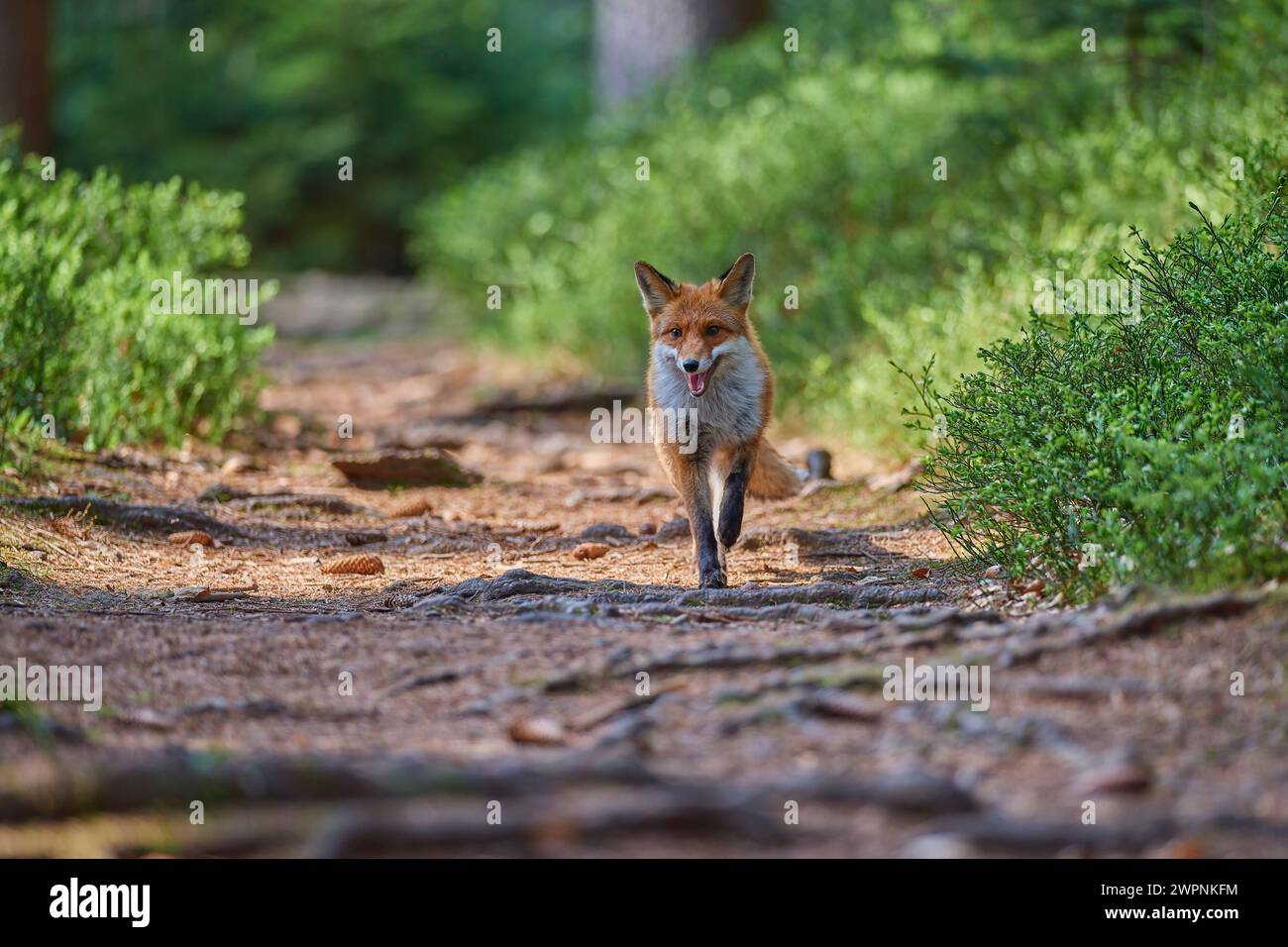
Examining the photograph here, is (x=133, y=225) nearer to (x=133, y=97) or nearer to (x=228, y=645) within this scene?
(x=228, y=645)

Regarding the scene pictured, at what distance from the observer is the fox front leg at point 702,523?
6.05m

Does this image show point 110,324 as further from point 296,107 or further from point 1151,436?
point 296,107

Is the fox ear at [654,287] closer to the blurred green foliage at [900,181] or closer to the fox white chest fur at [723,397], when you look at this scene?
the fox white chest fur at [723,397]

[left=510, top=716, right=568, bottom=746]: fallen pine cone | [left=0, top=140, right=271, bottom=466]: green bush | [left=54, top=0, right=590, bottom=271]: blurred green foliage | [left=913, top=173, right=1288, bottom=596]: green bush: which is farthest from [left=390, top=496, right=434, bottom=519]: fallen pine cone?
[left=54, top=0, right=590, bottom=271]: blurred green foliage

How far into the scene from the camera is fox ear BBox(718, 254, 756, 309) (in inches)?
278

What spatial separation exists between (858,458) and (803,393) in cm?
111

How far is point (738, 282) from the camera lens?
7.18 meters

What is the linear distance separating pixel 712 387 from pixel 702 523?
0.85 meters

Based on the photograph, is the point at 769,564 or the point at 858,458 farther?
the point at 858,458

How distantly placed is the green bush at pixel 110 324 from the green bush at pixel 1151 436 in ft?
15.7

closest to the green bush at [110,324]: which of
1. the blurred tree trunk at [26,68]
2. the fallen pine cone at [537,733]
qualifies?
the blurred tree trunk at [26,68]
